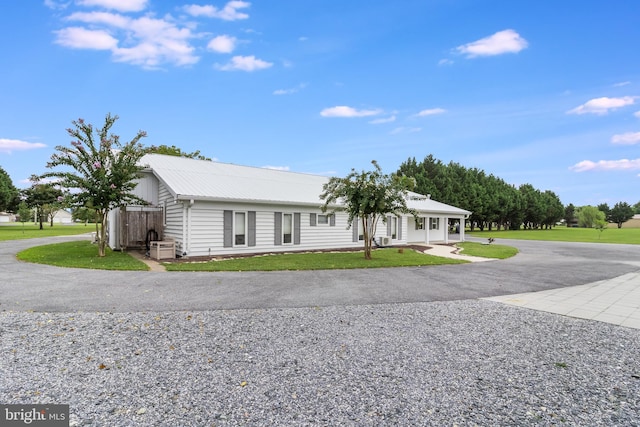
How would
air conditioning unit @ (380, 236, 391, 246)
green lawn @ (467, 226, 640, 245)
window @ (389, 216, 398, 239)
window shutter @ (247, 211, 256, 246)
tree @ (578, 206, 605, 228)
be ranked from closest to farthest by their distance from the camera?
1. window shutter @ (247, 211, 256, 246)
2. air conditioning unit @ (380, 236, 391, 246)
3. window @ (389, 216, 398, 239)
4. green lawn @ (467, 226, 640, 245)
5. tree @ (578, 206, 605, 228)

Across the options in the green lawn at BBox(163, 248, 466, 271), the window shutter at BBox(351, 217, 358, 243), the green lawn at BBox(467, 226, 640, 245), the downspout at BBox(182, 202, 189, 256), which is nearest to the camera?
the green lawn at BBox(163, 248, 466, 271)

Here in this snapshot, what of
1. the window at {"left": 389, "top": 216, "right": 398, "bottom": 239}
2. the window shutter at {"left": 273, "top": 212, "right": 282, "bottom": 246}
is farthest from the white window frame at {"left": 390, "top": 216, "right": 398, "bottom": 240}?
the window shutter at {"left": 273, "top": 212, "right": 282, "bottom": 246}

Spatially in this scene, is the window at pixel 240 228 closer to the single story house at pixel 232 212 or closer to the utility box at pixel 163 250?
the single story house at pixel 232 212

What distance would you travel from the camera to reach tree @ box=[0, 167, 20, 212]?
41.2 meters

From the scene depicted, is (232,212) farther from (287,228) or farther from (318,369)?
(318,369)

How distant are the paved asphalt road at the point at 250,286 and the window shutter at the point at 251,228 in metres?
5.63

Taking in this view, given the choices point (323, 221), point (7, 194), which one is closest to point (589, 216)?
point (323, 221)

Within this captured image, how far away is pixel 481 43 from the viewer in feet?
48.6

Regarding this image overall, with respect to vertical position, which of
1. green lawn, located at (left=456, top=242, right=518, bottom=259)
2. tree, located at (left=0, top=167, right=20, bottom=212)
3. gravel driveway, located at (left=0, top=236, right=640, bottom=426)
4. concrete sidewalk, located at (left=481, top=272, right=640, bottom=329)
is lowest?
green lawn, located at (left=456, top=242, right=518, bottom=259)

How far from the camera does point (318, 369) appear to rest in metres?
3.85

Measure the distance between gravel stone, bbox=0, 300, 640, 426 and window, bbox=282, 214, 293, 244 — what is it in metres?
11.3

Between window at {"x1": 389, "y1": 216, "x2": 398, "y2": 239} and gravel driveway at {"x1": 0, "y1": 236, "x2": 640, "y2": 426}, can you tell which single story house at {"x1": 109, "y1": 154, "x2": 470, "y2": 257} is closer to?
window at {"x1": 389, "y1": 216, "x2": 398, "y2": 239}

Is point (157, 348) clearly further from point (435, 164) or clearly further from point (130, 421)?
point (435, 164)

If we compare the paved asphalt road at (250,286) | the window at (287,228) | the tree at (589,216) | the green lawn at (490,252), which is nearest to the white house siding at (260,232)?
the window at (287,228)
